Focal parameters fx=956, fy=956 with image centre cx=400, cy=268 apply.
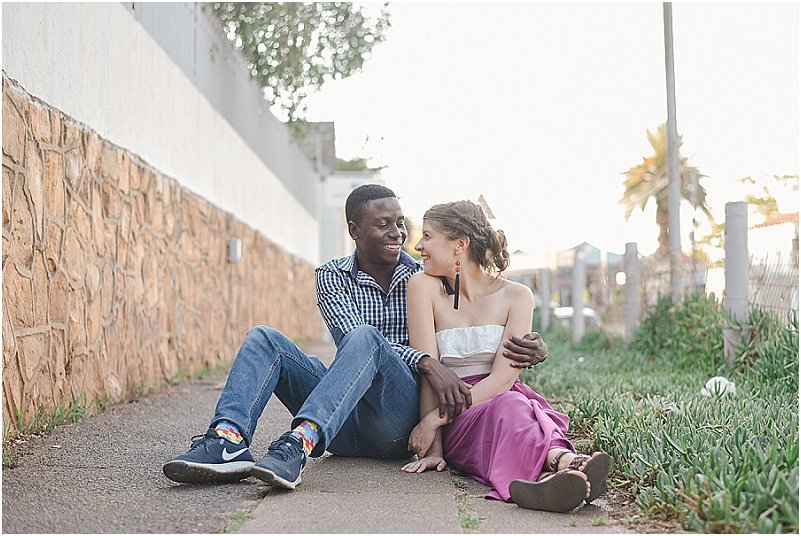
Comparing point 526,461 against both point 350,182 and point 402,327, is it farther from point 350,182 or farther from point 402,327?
point 350,182

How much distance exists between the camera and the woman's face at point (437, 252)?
3.61 meters

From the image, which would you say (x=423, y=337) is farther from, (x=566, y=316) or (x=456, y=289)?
(x=566, y=316)

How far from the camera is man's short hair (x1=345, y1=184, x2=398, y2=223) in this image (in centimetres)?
397

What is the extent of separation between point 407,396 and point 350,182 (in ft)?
65.5

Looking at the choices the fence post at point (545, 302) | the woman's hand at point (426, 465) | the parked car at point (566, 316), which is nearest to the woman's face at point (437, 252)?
the woman's hand at point (426, 465)

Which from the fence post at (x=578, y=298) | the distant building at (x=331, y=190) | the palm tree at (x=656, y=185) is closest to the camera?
the fence post at (x=578, y=298)

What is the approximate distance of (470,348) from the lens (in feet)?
11.7

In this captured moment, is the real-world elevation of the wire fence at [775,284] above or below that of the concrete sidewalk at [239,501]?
above

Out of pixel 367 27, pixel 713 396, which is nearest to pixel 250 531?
pixel 713 396

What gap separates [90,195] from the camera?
207 inches

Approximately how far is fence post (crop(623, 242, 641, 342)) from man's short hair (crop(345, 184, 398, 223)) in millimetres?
6293

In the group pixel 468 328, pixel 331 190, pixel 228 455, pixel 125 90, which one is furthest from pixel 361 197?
pixel 331 190

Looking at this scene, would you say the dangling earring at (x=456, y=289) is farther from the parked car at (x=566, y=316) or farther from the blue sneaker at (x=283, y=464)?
the parked car at (x=566, y=316)

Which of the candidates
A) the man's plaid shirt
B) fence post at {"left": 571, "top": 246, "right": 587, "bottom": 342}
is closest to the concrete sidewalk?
the man's plaid shirt
